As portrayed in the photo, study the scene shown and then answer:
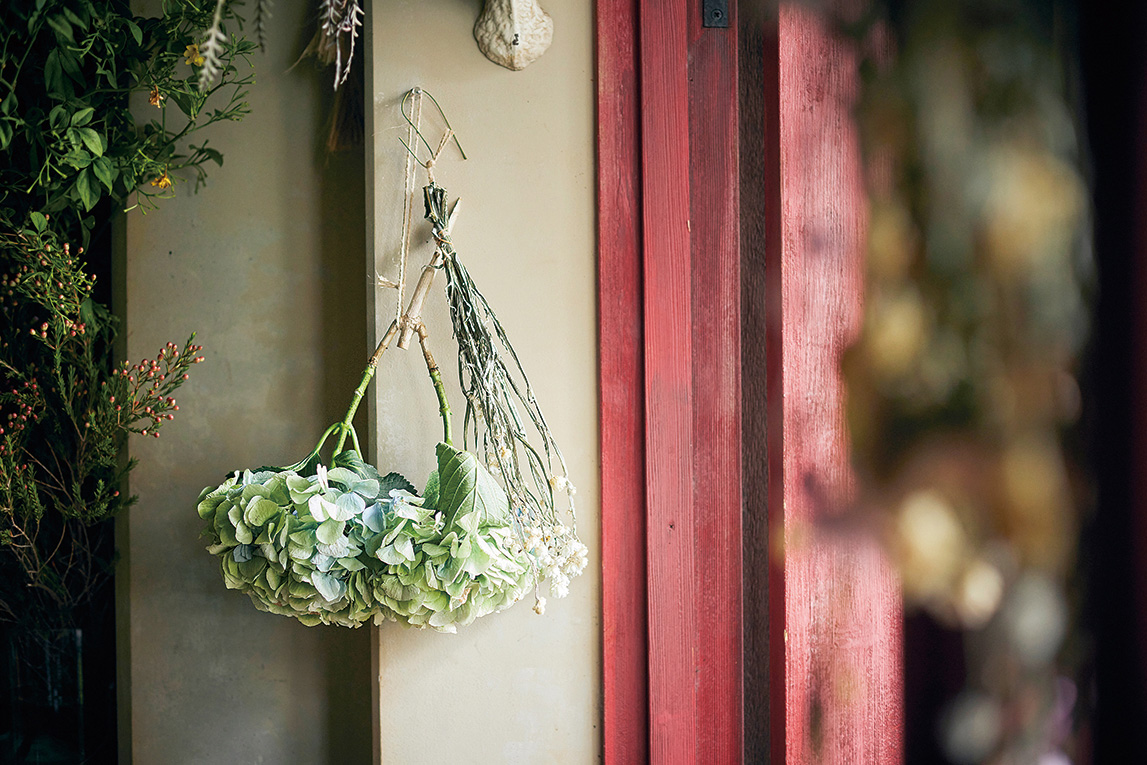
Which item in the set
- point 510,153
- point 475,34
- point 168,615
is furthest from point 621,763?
point 475,34

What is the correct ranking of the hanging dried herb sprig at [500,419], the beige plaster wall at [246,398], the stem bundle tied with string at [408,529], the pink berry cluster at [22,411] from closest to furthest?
1. the stem bundle tied with string at [408,529]
2. the hanging dried herb sprig at [500,419]
3. the pink berry cluster at [22,411]
4. the beige plaster wall at [246,398]

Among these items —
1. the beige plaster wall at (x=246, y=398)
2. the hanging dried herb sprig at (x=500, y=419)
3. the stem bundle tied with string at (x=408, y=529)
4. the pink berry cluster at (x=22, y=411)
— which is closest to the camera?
the stem bundle tied with string at (x=408, y=529)

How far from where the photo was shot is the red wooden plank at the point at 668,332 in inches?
43.6

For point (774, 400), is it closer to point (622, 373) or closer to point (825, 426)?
point (825, 426)

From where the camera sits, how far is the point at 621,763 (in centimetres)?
110

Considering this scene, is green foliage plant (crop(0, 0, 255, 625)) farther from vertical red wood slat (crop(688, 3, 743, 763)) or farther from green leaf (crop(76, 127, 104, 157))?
vertical red wood slat (crop(688, 3, 743, 763))

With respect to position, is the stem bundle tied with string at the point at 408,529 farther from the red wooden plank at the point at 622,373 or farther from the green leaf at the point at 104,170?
the green leaf at the point at 104,170

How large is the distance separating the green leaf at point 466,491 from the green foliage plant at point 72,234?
1.57 ft

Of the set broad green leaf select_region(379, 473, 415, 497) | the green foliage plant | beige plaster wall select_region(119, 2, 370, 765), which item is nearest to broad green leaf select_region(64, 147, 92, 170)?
the green foliage plant

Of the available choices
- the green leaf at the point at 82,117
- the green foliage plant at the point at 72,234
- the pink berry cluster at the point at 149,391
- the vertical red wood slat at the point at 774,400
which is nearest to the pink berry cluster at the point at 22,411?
the green foliage plant at the point at 72,234

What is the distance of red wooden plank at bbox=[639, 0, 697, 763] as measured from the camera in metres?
1.11

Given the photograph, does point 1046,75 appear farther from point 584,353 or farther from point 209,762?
point 209,762

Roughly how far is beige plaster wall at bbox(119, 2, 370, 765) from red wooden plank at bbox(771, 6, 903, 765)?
771mm

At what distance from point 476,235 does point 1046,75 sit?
3.06 feet
